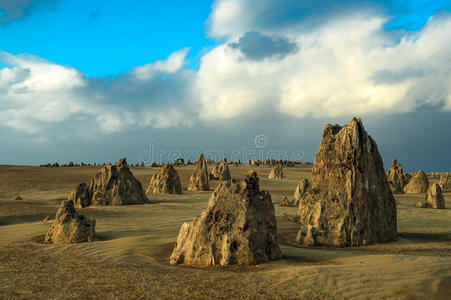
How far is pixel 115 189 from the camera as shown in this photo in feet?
56.2

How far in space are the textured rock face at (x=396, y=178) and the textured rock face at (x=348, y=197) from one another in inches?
788

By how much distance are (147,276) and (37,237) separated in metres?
4.83

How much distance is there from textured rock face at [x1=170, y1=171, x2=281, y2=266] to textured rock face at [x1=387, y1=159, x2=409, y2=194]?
23540mm

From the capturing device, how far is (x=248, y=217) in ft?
22.4

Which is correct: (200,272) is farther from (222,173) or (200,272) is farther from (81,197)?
(222,173)

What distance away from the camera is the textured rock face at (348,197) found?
355 inches

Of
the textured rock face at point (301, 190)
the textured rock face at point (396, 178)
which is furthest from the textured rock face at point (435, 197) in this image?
the textured rock face at point (396, 178)

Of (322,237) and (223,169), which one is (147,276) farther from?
(223,169)

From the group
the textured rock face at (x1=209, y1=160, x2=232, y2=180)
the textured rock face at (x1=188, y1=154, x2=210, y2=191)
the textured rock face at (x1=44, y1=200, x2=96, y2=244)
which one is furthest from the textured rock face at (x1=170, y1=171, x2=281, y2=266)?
the textured rock face at (x1=209, y1=160, x2=232, y2=180)

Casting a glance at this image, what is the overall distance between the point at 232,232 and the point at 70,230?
3933 millimetres

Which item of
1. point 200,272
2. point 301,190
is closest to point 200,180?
point 301,190

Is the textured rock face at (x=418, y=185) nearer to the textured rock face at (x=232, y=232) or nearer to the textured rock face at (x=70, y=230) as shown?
the textured rock face at (x=232, y=232)

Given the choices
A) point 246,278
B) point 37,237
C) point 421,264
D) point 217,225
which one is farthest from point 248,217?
point 37,237

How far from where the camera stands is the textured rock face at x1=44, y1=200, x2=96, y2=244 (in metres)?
8.59
